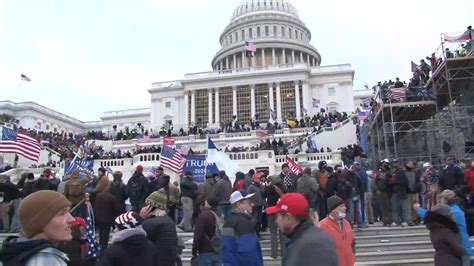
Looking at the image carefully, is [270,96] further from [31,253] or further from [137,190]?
[31,253]

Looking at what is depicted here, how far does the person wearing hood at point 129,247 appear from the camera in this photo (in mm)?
4305

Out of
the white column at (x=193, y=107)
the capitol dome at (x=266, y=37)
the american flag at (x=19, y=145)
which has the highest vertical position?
the capitol dome at (x=266, y=37)

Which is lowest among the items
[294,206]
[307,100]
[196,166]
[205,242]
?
[205,242]

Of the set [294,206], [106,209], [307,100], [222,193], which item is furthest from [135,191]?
[307,100]

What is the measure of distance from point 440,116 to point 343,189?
15538 mm

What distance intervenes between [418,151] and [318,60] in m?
65.4

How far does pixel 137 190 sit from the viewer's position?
1217 cm

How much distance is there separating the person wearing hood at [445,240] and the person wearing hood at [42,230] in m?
4.57

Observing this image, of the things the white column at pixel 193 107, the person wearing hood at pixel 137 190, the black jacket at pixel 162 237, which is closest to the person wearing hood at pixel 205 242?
the black jacket at pixel 162 237

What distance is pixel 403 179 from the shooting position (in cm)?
1241

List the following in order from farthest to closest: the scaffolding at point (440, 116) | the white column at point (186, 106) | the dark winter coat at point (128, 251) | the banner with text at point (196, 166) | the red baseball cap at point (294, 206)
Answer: the white column at point (186, 106) → the scaffolding at point (440, 116) → the banner with text at point (196, 166) → the dark winter coat at point (128, 251) → the red baseball cap at point (294, 206)

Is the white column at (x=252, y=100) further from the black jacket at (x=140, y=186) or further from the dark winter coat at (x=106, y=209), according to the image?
the dark winter coat at (x=106, y=209)

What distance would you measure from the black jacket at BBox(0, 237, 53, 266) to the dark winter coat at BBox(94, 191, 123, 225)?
669cm

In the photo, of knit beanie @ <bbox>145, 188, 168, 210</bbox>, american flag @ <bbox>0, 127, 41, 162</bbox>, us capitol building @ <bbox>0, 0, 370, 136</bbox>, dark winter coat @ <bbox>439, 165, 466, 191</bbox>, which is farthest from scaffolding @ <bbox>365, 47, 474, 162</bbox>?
us capitol building @ <bbox>0, 0, 370, 136</bbox>
